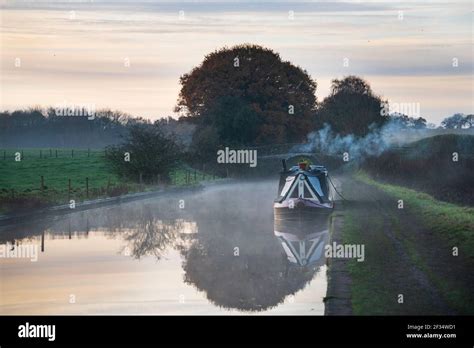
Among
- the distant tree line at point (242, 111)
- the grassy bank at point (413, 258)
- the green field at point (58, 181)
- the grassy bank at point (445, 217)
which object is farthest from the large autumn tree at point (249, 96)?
the grassy bank at point (413, 258)

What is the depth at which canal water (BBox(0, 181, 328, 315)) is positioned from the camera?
16281 mm

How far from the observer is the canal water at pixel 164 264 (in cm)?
1628

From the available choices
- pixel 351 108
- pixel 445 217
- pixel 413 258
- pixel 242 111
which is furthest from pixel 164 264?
pixel 351 108

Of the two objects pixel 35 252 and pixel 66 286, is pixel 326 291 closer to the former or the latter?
pixel 66 286

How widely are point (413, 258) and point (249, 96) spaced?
67.8 m

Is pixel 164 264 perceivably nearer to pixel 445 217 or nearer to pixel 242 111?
pixel 445 217

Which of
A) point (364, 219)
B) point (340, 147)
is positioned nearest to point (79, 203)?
point (364, 219)

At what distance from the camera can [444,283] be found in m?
16.9

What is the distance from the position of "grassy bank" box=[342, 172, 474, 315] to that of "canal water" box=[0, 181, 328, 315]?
1021mm

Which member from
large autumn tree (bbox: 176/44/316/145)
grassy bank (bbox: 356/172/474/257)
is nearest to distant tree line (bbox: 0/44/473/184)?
large autumn tree (bbox: 176/44/316/145)

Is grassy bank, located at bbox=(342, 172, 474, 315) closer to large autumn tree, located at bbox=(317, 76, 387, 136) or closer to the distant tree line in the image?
the distant tree line

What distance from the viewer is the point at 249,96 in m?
87.8

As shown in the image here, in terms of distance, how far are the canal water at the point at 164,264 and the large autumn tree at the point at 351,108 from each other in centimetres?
5831

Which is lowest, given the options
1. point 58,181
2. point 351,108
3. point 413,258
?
point 58,181
